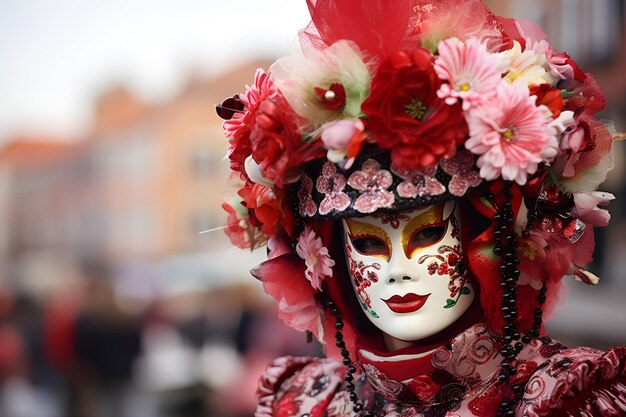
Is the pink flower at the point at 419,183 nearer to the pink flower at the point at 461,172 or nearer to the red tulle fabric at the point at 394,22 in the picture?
the pink flower at the point at 461,172

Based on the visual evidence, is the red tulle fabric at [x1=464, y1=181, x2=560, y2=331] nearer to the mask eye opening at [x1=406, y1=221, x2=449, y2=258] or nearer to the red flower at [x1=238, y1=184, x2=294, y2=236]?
the mask eye opening at [x1=406, y1=221, x2=449, y2=258]

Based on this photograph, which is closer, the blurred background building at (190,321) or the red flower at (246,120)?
the red flower at (246,120)

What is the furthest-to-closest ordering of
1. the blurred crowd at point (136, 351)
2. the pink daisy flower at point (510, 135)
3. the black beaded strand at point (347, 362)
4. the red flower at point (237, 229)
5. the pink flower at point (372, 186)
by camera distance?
1. the blurred crowd at point (136, 351)
2. the red flower at point (237, 229)
3. the black beaded strand at point (347, 362)
4. the pink flower at point (372, 186)
5. the pink daisy flower at point (510, 135)

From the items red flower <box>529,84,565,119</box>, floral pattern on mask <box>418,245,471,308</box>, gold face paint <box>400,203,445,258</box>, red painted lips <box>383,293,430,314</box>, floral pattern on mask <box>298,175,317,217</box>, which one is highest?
red flower <box>529,84,565,119</box>

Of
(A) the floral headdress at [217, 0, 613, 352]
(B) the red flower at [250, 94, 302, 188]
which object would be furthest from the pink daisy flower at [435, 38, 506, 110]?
(B) the red flower at [250, 94, 302, 188]

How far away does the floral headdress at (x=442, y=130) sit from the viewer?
151 cm

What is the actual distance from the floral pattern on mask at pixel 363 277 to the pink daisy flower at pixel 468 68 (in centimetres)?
43

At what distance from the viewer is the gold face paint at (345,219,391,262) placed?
1.69m

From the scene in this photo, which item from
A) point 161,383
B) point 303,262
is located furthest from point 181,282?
point 303,262

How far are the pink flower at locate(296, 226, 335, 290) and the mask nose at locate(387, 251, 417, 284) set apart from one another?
0.53ft

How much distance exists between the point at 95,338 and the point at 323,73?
4.35 m

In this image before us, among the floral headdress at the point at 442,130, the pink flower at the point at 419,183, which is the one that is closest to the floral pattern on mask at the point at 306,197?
the floral headdress at the point at 442,130

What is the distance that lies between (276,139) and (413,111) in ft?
0.97

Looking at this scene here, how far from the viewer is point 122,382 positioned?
5660 mm
